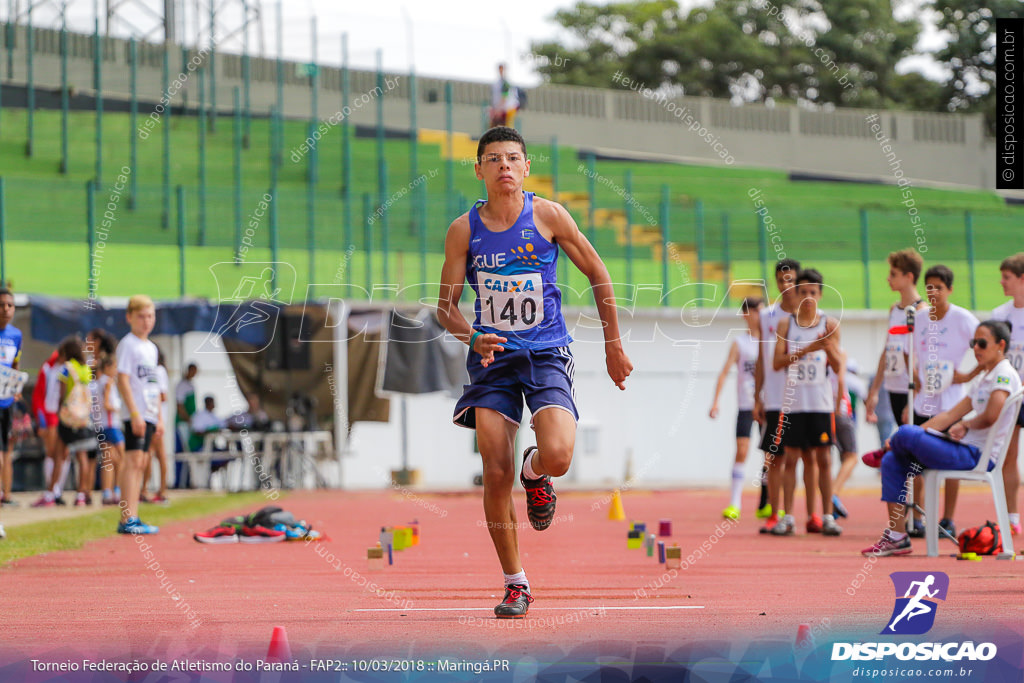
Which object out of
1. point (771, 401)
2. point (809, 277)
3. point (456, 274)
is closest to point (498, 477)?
point (456, 274)

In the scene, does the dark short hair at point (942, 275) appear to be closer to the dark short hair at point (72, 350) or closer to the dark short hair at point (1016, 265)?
the dark short hair at point (1016, 265)

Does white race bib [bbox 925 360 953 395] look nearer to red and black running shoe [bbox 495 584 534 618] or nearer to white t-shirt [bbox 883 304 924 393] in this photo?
white t-shirt [bbox 883 304 924 393]

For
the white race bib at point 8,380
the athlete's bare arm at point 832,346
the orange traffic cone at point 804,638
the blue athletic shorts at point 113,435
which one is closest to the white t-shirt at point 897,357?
the athlete's bare arm at point 832,346

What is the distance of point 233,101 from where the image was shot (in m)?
29.8

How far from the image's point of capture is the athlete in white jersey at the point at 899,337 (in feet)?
33.3

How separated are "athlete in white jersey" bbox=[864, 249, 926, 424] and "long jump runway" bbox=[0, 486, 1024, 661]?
3.97ft

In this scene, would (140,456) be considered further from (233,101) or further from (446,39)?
(446,39)

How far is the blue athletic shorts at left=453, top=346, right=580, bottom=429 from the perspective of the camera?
19.4 ft

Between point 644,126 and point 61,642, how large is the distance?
115 feet

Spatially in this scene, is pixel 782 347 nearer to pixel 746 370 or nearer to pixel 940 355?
pixel 940 355

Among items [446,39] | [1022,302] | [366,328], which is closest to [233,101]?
[446,39]

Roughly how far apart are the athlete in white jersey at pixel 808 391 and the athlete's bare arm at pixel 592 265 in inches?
207
